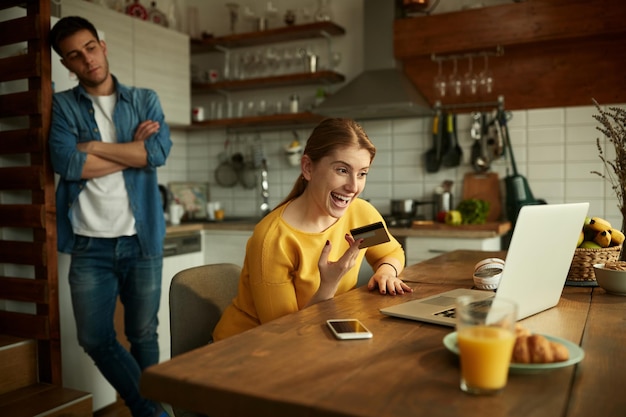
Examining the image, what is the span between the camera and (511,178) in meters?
3.38

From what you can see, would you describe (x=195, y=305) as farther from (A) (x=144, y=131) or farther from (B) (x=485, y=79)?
(B) (x=485, y=79)

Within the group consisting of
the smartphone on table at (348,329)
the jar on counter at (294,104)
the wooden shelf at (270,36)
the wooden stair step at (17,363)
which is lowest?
the wooden stair step at (17,363)

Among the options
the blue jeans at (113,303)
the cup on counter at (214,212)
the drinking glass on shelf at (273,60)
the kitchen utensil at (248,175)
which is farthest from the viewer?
the kitchen utensil at (248,175)

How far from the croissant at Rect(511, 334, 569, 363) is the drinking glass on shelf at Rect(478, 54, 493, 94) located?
286cm

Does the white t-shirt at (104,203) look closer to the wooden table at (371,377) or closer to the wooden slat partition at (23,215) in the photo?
the wooden slat partition at (23,215)

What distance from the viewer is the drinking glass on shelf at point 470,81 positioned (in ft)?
11.5

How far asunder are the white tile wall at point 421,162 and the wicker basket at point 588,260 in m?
1.93

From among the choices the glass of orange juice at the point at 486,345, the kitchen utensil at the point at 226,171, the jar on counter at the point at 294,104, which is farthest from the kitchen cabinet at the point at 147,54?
the glass of orange juice at the point at 486,345

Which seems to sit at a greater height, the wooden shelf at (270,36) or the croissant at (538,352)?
the wooden shelf at (270,36)

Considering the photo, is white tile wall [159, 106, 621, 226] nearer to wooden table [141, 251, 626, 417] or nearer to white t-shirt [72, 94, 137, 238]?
white t-shirt [72, 94, 137, 238]

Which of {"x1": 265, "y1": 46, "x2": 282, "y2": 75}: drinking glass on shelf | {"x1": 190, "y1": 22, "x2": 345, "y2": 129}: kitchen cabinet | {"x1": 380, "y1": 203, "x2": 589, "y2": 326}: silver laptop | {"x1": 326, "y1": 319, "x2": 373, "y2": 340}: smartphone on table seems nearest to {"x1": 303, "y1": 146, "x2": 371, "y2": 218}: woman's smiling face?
{"x1": 380, "y1": 203, "x2": 589, "y2": 326}: silver laptop

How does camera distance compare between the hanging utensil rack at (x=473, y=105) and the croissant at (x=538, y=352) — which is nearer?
the croissant at (x=538, y=352)

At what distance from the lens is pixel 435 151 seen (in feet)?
11.9

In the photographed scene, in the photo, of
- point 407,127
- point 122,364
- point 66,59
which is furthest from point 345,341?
point 407,127
